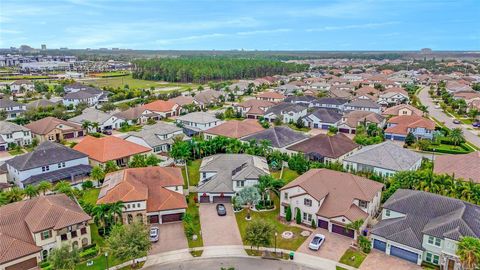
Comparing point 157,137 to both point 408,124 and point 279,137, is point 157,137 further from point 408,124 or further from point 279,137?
point 408,124

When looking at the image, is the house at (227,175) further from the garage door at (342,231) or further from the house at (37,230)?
the house at (37,230)

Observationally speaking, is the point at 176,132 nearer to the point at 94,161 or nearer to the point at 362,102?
the point at 94,161

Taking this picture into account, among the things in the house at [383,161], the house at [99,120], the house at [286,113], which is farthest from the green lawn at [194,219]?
the house at [286,113]

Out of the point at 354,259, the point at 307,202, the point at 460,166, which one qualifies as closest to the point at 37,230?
the point at 307,202

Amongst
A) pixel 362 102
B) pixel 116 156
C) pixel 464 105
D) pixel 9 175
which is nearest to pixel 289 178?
pixel 116 156

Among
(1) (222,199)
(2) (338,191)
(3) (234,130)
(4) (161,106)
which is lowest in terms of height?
(1) (222,199)
